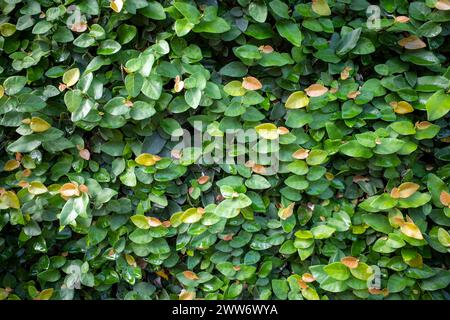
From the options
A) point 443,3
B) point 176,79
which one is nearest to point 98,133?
point 176,79

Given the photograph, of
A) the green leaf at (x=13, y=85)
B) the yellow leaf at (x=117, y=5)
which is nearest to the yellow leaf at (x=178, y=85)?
the yellow leaf at (x=117, y=5)

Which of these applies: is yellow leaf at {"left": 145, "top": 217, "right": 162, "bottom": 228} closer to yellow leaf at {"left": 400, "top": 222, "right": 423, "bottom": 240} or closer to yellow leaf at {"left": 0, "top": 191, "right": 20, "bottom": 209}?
yellow leaf at {"left": 0, "top": 191, "right": 20, "bottom": 209}

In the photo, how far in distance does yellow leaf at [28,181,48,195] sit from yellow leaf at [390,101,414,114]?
1.16 metres

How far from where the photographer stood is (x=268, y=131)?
1.34 metres

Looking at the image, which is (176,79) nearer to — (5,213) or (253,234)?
(253,234)

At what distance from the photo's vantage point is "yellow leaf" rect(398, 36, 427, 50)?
133 cm

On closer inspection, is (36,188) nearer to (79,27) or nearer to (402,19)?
(79,27)

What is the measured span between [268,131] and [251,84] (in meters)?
0.16

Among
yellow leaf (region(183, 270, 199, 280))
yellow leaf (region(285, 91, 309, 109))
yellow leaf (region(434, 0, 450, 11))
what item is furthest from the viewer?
yellow leaf (region(183, 270, 199, 280))

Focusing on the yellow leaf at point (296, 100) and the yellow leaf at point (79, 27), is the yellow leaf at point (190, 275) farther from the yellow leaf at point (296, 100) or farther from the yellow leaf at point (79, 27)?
the yellow leaf at point (79, 27)

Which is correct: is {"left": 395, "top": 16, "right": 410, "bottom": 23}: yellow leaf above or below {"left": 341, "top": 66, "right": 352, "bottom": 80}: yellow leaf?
above

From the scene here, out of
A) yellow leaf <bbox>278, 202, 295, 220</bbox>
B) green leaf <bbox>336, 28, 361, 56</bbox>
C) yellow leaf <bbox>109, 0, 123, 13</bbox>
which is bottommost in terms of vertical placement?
yellow leaf <bbox>278, 202, 295, 220</bbox>
